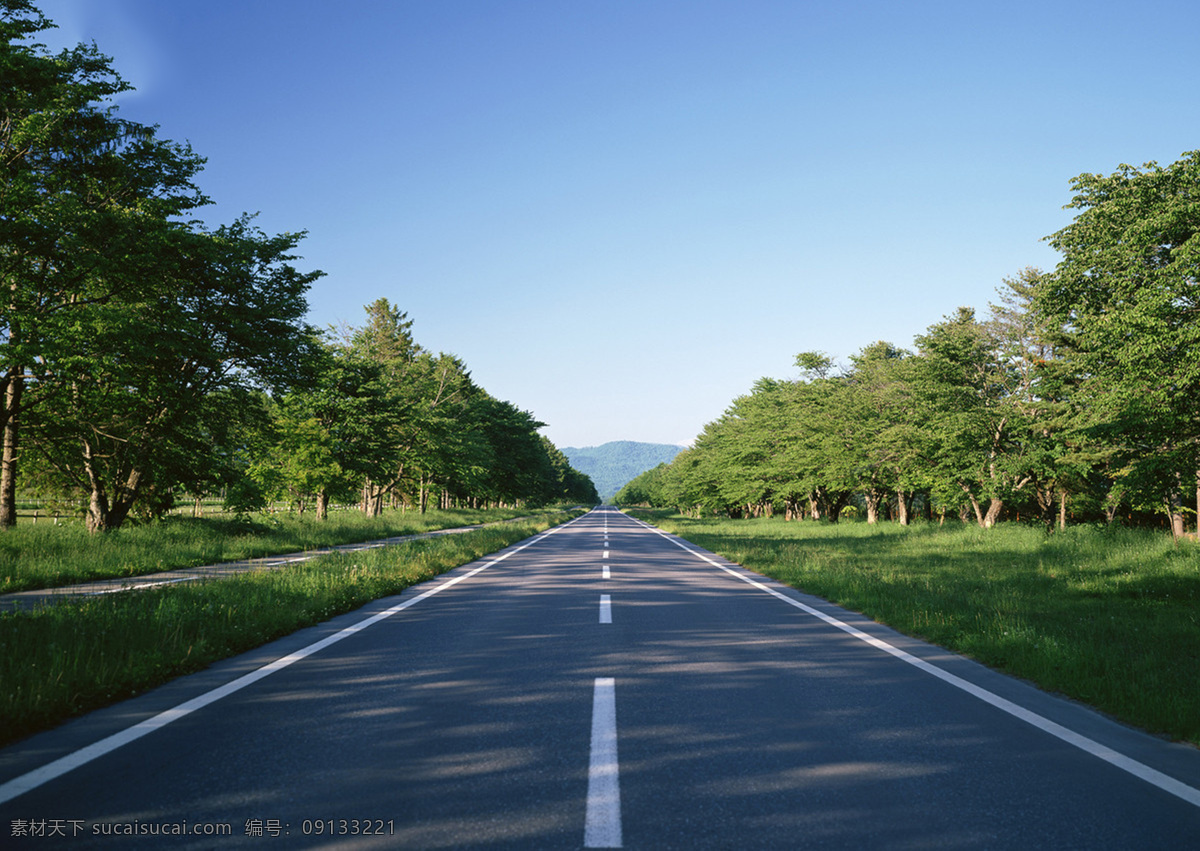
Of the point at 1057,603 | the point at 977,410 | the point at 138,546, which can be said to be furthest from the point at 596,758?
the point at 977,410

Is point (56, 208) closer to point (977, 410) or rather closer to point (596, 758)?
point (596, 758)

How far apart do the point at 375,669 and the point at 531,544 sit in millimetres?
19337

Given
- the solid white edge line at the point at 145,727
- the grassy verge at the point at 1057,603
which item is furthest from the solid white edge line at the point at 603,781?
the grassy verge at the point at 1057,603

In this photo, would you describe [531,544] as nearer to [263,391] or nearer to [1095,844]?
[263,391]

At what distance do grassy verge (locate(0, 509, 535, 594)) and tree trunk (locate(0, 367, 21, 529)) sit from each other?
671 mm

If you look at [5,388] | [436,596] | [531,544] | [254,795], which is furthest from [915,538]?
[5,388]

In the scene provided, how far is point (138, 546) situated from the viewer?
1600cm

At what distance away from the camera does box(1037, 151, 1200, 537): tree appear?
13734 mm

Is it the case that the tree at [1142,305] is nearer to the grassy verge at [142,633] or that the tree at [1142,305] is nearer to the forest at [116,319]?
the grassy verge at [142,633]

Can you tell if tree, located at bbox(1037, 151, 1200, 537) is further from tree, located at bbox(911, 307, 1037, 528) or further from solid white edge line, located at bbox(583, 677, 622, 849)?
solid white edge line, located at bbox(583, 677, 622, 849)

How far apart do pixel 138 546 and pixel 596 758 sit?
17.2 m

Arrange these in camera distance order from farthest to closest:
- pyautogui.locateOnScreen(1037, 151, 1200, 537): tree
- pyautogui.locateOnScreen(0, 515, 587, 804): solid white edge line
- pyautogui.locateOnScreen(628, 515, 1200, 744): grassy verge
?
pyautogui.locateOnScreen(1037, 151, 1200, 537): tree
pyautogui.locateOnScreen(628, 515, 1200, 744): grassy verge
pyautogui.locateOnScreen(0, 515, 587, 804): solid white edge line

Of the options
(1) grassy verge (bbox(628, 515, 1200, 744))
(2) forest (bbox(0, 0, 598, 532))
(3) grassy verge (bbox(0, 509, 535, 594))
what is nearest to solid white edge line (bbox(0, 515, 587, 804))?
(1) grassy verge (bbox(628, 515, 1200, 744))

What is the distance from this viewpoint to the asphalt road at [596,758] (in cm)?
302
